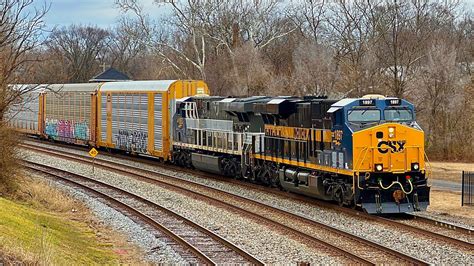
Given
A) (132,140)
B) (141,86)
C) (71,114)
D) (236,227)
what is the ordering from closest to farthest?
1. (236,227)
2. (141,86)
3. (132,140)
4. (71,114)

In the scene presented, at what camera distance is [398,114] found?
18.5 metres

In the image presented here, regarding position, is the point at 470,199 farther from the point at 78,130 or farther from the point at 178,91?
the point at 78,130

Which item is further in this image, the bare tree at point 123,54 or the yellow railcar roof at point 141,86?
the bare tree at point 123,54

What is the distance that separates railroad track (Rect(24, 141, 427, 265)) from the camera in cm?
1284

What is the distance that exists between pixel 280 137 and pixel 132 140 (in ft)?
46.7

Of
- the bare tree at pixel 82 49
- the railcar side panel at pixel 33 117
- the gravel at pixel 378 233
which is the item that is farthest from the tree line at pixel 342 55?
the bare tree at pixel 82 49

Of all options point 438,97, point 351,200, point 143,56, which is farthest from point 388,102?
point 143,56

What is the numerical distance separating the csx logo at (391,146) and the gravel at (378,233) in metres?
2.08

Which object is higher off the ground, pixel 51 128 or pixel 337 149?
pixel 51 128

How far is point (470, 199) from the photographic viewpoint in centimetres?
2123

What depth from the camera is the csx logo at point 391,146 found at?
17719mm

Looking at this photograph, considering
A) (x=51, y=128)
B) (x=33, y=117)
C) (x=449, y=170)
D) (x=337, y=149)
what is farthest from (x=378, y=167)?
(x=33, y=117)

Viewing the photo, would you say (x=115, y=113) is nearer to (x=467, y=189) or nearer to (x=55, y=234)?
(x=467, y=189)

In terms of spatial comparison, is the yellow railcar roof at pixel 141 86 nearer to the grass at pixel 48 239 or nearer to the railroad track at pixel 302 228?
the railroad track at pixel 302 228
